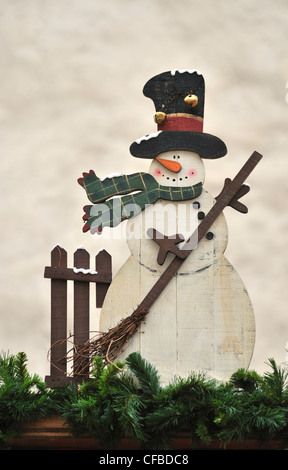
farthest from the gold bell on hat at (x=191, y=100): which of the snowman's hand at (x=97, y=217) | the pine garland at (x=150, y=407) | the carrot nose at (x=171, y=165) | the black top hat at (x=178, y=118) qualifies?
the pine garland at (x=150, y=407)

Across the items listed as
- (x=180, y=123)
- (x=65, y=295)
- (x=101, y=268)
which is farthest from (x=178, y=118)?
(x=65, y=295)

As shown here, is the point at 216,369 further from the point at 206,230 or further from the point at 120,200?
the point at 120,200

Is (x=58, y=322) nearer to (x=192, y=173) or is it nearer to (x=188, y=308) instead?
(x=188, y=308)

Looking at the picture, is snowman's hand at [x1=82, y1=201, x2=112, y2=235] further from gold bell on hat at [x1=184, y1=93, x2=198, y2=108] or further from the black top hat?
gold bell on hat at [x1=184, y1=93, x2=198, y2=108]

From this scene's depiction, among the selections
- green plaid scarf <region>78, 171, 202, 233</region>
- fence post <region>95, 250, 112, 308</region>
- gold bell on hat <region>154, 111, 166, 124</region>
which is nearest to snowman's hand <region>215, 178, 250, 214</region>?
green plaid scarf <region>78, 171, 202, 233</region>

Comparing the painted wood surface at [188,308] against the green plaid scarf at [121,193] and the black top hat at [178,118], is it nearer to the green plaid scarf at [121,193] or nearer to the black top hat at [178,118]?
the green plaid scarf at [121,193]

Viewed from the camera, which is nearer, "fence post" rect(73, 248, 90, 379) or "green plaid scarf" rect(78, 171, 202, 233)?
"fence post" rect(73, 248, 90, 379)

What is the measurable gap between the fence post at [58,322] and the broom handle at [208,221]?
0.97 ft

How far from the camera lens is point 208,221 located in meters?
3.16

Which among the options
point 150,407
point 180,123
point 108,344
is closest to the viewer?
point 150,407

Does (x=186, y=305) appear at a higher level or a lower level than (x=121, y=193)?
lower

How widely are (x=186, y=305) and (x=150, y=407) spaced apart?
0.52m

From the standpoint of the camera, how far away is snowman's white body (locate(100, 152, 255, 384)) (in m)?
3.07
